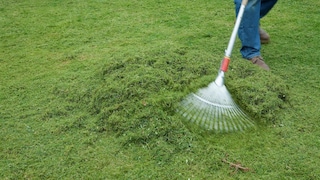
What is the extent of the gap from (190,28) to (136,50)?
0.77 m

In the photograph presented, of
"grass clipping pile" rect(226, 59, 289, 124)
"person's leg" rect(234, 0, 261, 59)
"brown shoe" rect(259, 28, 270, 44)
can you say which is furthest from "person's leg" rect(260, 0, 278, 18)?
"grass clipping pile" rect(226, 59, 289, 124)

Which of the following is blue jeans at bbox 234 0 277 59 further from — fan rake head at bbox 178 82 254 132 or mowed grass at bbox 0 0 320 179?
fan rake head at bbox 178 82 254 132

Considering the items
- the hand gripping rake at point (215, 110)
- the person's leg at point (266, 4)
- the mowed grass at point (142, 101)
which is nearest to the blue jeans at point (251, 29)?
the mowed grass at point (142, 101)

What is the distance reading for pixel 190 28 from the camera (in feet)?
12.6

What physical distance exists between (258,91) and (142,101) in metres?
0.75

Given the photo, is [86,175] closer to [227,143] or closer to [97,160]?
[97,160]

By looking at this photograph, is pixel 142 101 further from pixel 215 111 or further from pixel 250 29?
pixel 250 29

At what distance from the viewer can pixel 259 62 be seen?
310 cm

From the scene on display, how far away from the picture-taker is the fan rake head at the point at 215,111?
235cm

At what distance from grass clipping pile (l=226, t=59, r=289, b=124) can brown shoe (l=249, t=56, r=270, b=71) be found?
0.17 m

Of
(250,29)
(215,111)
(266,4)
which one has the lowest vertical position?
(215,111)

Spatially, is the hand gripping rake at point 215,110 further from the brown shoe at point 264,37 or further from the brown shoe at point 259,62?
the brown shoe at point 264,37

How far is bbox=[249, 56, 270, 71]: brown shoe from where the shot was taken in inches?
120

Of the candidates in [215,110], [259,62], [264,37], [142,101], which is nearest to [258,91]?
[215,110]
